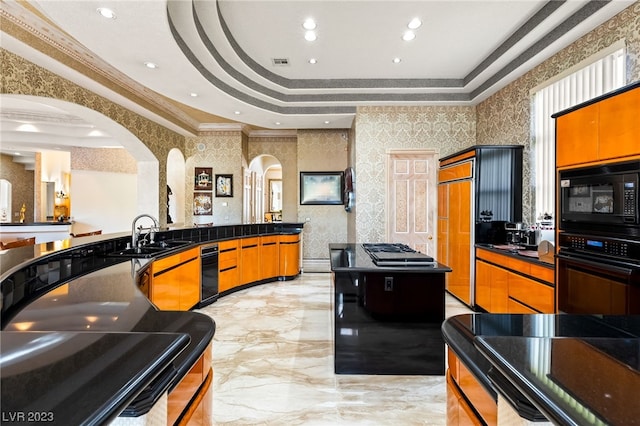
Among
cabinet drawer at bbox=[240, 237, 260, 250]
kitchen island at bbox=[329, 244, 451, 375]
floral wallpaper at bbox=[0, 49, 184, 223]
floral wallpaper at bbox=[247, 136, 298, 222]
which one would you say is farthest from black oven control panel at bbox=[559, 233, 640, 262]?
floral wallpaper at bbox=[247, 136, 298, 222]

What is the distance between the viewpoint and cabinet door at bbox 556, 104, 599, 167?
7.68ft

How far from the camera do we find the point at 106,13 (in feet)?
8.63

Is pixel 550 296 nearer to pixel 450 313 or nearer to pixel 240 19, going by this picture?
pixel 450 313

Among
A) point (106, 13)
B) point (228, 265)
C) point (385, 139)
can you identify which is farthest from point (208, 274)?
point (385, 139)

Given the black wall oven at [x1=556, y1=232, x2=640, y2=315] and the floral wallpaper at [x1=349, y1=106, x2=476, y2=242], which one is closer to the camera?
the black wall oven at [x1=556, y1=232, x2=640, y2=315]

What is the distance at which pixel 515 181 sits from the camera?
4203mm

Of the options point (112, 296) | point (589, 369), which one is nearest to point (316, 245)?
point (112, 296)

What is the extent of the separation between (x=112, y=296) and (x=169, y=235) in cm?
285

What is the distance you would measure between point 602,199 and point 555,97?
1981mm

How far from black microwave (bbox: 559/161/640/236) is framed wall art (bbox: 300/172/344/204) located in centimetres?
474

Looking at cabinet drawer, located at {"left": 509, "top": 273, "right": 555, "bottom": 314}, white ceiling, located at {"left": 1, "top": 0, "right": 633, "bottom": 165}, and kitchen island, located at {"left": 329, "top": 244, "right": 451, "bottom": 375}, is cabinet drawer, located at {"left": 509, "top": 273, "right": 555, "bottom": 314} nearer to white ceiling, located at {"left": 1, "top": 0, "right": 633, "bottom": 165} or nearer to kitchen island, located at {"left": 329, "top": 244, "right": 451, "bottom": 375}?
kitchen island, located at {"left": 329, "top": 244, "right": 451, "bottom": 375}

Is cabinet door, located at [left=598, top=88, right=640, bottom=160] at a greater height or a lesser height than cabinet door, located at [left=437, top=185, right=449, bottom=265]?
greater

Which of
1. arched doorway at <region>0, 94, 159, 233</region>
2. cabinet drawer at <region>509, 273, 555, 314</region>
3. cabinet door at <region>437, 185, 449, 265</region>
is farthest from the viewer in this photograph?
arched doorway at <region>0, 94, 159, 233</region>

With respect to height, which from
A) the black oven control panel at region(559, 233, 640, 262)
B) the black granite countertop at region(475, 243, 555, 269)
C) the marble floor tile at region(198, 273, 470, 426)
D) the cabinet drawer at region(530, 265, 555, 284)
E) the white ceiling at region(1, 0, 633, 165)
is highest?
the white ceiling at region(1, 0, 633, 165)
